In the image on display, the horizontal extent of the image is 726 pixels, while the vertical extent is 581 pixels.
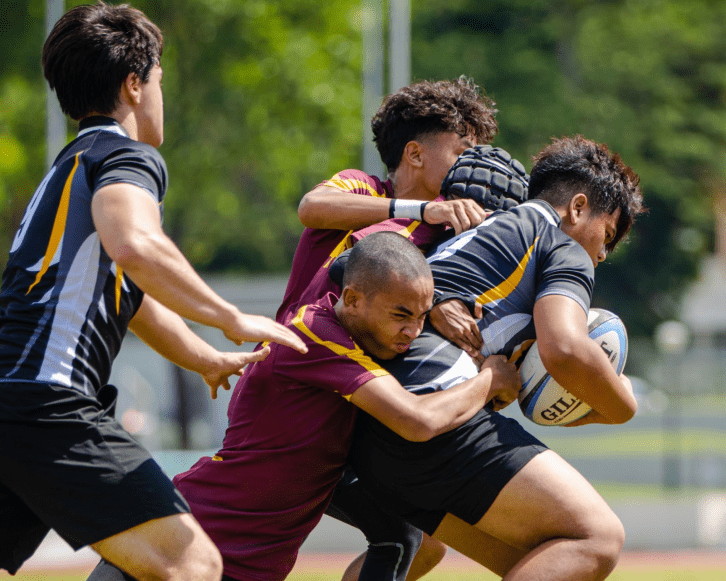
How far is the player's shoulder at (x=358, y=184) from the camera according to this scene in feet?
13.8

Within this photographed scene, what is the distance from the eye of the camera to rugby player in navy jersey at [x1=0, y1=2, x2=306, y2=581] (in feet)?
9.52

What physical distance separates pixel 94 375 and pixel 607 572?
5.88 ft

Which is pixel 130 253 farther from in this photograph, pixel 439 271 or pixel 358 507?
pixel 358 507

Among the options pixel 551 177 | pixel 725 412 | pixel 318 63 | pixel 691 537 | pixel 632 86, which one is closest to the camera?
pixel 551 177

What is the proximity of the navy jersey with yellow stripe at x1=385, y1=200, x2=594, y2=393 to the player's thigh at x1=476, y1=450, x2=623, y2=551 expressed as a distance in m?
0.42

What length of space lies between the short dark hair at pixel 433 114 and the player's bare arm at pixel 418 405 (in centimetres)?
137

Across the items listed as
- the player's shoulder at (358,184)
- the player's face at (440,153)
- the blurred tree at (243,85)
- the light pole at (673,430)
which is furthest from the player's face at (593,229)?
the blurred tree at (243,85)

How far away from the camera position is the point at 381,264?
326 centimetres

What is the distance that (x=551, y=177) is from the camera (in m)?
3.84

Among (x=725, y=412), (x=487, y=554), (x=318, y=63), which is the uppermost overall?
(x=318, y=63)

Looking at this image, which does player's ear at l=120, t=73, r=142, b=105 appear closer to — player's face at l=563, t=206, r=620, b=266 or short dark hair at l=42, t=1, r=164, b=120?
short dark hair at l=42, t=1, r=164, b=120

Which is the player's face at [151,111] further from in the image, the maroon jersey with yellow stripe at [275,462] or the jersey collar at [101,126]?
the maroon jersey with yellow stripe at [275,462]

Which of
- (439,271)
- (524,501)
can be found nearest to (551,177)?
(439,271)

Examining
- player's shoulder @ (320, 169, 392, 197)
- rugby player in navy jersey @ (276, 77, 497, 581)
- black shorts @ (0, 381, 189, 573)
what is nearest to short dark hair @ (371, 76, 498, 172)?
rugby player in navy jersey @ (276, 77, 497, 581)
